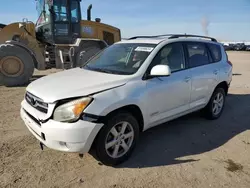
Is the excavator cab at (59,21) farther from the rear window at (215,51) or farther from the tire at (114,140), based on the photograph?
the tire at (114,140)

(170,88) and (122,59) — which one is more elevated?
(122,59)

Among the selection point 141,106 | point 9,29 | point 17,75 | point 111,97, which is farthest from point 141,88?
point 9,29

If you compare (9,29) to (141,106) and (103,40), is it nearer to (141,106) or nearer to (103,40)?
(103,40)

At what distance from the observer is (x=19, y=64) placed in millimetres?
9133

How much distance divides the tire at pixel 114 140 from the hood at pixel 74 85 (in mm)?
434

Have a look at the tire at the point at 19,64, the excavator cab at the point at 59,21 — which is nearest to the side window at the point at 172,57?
the tire at the point at 19,64

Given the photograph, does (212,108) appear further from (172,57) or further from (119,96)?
(119,96)

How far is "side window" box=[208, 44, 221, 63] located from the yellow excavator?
5.76m

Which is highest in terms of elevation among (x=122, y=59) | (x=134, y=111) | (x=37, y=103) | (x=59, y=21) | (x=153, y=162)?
(x=59, y=21)

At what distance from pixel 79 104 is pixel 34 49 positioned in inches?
298

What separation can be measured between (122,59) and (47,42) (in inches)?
283

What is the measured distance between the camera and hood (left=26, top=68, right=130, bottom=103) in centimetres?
314

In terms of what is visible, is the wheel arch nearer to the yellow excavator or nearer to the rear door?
the rear door

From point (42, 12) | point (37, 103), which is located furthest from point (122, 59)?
point (42, 12)
